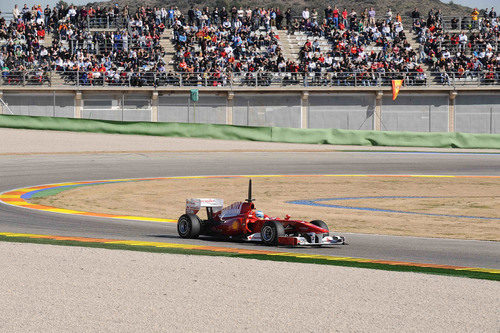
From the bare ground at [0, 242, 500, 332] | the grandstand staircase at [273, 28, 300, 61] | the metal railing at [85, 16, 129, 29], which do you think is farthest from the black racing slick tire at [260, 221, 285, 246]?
the metal railing at [85, 16, 129, 29]

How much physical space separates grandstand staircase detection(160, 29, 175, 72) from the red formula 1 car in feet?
104

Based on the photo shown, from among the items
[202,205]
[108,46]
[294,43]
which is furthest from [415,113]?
[202,205]

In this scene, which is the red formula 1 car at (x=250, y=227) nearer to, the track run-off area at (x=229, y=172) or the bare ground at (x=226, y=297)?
the track run-off area at (x=229, y=172)

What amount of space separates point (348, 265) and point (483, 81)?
35.2 m

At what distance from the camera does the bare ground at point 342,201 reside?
47.2 feet

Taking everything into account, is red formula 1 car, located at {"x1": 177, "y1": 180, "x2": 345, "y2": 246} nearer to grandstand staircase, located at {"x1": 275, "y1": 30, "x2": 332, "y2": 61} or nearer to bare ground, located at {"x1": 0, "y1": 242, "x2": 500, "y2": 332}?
bare ground, located at {"x1": 0, "y1": 242, "x2": 500, "y2": 332}

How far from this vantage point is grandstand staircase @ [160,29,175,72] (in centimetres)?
4331

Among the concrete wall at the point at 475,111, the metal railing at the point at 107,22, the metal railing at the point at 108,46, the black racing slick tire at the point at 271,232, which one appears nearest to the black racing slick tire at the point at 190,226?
the black racing slick tire at the point at 271,232

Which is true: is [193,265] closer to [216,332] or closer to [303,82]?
[216,332]

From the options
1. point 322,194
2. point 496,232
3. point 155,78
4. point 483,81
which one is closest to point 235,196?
point 322,194

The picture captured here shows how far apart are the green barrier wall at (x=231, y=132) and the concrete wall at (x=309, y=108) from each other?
3360 mm

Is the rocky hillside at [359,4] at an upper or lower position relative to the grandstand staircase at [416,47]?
upper

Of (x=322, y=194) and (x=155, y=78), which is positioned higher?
(x=155, y=78)

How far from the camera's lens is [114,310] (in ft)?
21.6
